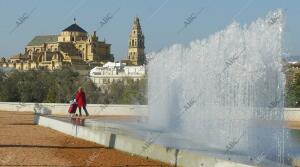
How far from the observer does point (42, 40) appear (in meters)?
183

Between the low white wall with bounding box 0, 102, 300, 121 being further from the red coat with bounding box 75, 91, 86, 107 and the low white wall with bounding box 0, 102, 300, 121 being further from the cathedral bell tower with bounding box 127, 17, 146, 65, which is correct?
the cathedral bell tower with bounding box 127, 17, 146, 65

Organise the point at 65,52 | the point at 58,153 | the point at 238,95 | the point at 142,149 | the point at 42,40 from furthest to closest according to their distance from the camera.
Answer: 1. the point at 42,40
2. the point at 65,52
3. the point at 238,95
4. the point at 58,153
5. the point at 142,149

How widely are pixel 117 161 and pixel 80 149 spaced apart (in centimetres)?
268

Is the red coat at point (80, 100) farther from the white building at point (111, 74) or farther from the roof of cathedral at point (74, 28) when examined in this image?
the roof of cathedral at point (74, 28)

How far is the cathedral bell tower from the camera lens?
501 ft

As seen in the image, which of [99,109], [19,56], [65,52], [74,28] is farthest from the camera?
[74,28]

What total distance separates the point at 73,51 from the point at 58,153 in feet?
504

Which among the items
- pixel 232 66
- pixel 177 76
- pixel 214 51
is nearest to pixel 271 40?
pixel 232 66

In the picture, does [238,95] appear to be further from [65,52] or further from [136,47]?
[65,52]

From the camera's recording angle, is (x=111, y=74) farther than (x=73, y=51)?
No

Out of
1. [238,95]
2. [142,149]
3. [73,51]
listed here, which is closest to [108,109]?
[238,95]

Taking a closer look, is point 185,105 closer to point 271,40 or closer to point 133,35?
point 271,40

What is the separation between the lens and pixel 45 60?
15650 centimetres

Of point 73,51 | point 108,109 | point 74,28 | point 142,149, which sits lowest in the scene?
point 142,149
